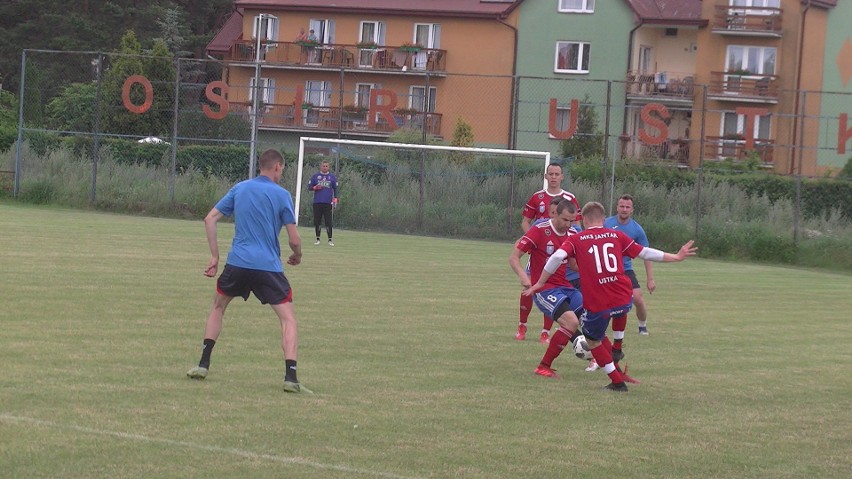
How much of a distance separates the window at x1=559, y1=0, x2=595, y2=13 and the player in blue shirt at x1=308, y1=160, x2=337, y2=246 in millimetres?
28647

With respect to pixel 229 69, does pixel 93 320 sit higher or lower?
lower

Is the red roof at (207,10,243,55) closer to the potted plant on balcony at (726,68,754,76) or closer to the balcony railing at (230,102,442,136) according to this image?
the balcony railing at (230,102,442,136)

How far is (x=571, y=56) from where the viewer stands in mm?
55000

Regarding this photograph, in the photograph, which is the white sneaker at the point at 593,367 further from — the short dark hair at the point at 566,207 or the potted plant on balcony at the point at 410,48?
the potted plant on balcony at the point at 410,48

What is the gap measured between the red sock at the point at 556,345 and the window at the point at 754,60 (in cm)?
4459

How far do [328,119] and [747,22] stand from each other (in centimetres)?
1881

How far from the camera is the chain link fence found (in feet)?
113

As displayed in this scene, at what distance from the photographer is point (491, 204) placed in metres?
35.2

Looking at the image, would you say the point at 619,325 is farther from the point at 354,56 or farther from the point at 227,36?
the point at 227,36

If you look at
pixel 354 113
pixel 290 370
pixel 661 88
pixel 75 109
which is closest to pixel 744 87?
pixel 661 88

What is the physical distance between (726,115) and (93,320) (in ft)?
138

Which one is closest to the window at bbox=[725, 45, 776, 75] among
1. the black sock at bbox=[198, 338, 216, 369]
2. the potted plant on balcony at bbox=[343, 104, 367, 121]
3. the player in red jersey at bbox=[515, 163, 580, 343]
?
the potted plant on balcony at bbox=[343, 104, 367, 121]

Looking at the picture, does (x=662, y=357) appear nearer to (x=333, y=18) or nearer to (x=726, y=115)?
(x=726, y=115)

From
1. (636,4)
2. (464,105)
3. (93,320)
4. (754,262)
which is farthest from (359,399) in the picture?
(636,4)
